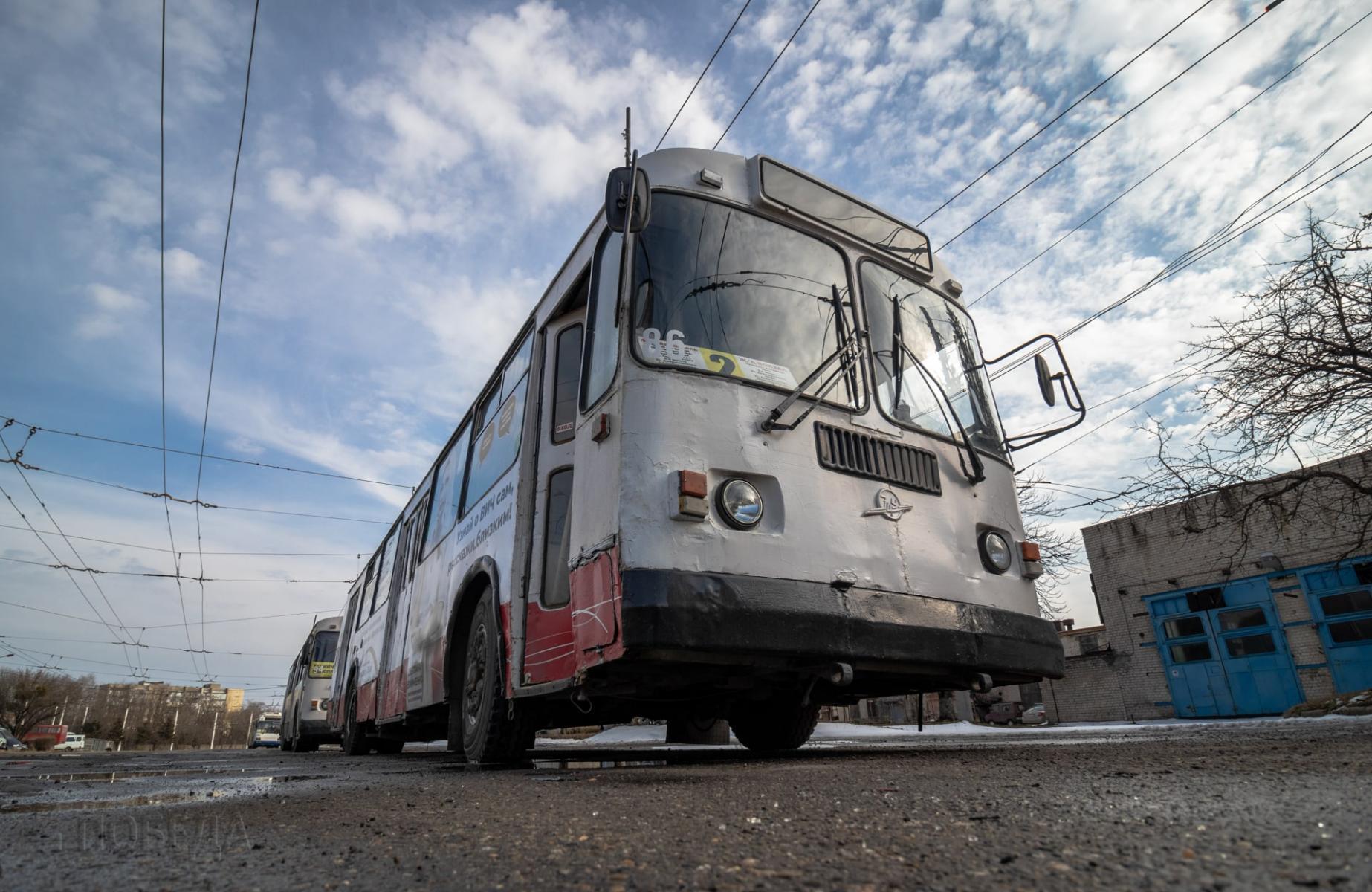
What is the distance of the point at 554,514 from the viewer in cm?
427

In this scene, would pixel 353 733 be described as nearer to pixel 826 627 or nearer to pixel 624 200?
pixel 826 627

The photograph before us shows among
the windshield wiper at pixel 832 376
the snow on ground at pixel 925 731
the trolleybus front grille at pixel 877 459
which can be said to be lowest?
the snow on ground at pixel 925 731

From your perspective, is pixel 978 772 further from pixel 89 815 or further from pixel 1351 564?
pixel 1351 564

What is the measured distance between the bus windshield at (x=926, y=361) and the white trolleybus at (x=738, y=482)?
0.06 feet

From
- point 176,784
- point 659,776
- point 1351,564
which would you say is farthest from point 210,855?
point 1351,564

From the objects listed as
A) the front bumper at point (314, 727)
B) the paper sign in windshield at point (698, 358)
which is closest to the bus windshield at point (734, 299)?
the paper sign in windshield at point (698, 358)

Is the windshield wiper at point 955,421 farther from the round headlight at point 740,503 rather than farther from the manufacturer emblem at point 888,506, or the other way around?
the round headlight at point 740,503

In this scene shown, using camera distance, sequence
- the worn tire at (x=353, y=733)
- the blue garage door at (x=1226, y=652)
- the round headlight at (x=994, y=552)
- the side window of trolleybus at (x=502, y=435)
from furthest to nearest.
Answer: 1. the blue garage door at (x=1226, y=652)
2. the worn tire at (x=353, y=733)
3. the side window of trolleybus at (x=502, y=435)
4. the round headlight at (x=994, y=552)

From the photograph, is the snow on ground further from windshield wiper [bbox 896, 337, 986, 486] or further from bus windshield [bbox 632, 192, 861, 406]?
bus windshield [bbox 632, 192, 861, 406]

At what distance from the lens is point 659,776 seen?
3.04m

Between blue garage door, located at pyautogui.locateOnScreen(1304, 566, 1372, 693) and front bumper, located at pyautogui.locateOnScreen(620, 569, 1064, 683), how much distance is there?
15588 mm

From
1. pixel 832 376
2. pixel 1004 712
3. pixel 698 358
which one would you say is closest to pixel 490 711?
pixel 698 358

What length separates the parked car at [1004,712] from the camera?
934 inches

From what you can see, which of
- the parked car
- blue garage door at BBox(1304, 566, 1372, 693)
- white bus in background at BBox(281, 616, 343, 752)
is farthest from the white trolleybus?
the parked car
